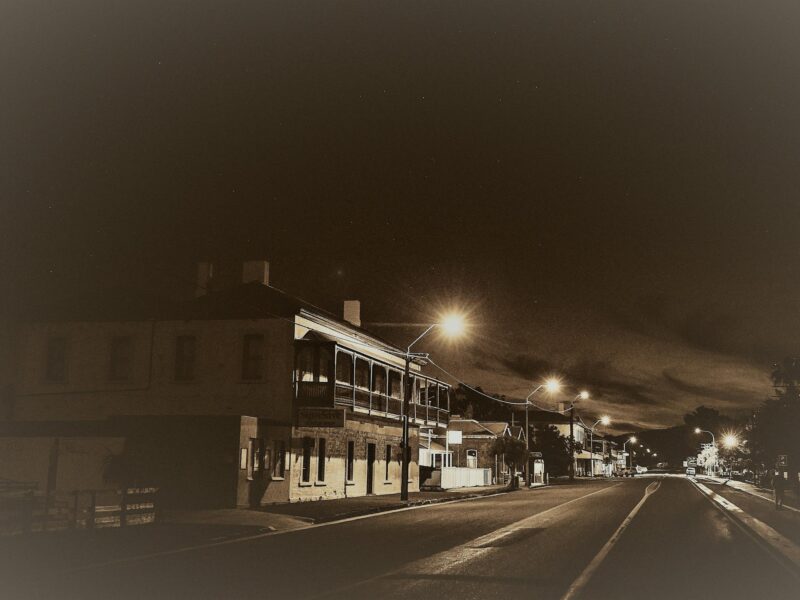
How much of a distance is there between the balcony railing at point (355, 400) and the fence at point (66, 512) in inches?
447

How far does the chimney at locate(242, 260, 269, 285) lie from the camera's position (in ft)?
127

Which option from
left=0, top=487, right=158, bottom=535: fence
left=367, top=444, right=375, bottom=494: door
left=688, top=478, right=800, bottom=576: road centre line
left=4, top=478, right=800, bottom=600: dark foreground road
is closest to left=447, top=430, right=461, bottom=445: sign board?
left=367, top=444, right=375, bottom=494: door

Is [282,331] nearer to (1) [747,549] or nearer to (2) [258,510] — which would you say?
(2) [258,510]

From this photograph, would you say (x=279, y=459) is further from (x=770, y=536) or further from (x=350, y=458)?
(x=770, y=536)

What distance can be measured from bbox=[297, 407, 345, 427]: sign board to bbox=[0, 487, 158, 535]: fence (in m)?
10.7

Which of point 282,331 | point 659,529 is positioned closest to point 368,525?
point 659,529

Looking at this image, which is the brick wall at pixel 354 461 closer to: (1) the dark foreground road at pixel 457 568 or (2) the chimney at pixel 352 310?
(2) the chimney at pixel 352 310

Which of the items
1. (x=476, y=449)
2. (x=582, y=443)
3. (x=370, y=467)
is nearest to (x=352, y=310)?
(x=370, y=467)

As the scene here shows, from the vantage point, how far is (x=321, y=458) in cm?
3597

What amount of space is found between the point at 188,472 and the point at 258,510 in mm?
2826

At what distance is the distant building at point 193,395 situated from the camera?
29.6m

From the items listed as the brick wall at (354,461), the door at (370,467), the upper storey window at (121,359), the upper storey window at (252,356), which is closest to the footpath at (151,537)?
the brick wall at (354,461)

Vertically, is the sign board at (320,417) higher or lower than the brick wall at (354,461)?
higher

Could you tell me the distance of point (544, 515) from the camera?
2720 cm
